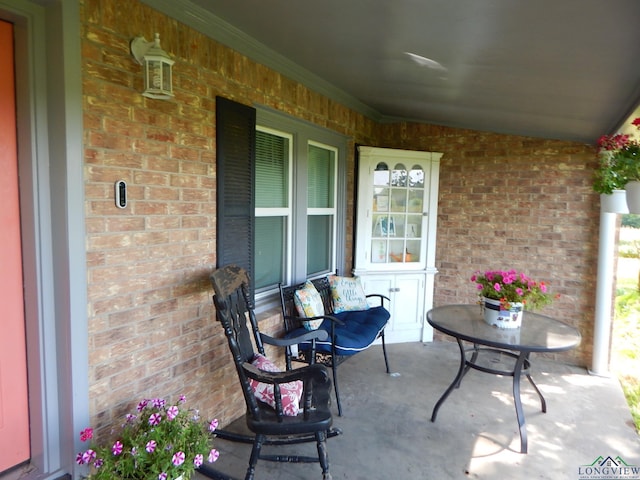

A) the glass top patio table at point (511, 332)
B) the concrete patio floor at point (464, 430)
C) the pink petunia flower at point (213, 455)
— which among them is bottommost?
the concrete patio floor at point (464, 430)

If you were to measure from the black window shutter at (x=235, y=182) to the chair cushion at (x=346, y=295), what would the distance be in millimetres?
1089

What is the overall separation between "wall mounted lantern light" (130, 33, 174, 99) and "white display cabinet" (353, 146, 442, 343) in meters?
2.67

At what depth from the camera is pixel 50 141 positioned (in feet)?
5.56

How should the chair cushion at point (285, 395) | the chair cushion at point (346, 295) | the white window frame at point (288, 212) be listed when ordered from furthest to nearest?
the chair cushion at point (346, 295) < the white window frame at point (288, 212) < the chair cushion at point (285, 395)

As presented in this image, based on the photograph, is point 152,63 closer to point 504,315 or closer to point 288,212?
point 288,212

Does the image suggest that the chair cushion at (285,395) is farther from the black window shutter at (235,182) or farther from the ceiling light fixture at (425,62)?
the ceiling light fixture at (425,62)

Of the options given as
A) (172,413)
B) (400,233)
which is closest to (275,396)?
(172,413)

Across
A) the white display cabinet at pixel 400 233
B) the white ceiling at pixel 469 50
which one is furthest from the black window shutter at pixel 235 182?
the white display cabinet at pixel 400 233

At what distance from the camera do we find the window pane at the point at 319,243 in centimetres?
391

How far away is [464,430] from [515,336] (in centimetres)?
72

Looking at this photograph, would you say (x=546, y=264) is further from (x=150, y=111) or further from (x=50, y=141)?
(x=50, y=141)

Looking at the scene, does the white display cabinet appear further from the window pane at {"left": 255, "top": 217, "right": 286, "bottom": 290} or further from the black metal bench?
the window pane at {"left": 255, "top": 217, "right": 286, "bottom": 290}

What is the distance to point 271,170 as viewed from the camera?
326 cm

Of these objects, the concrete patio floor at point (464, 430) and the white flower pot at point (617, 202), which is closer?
the concrete patio floor at point (464, 430)
